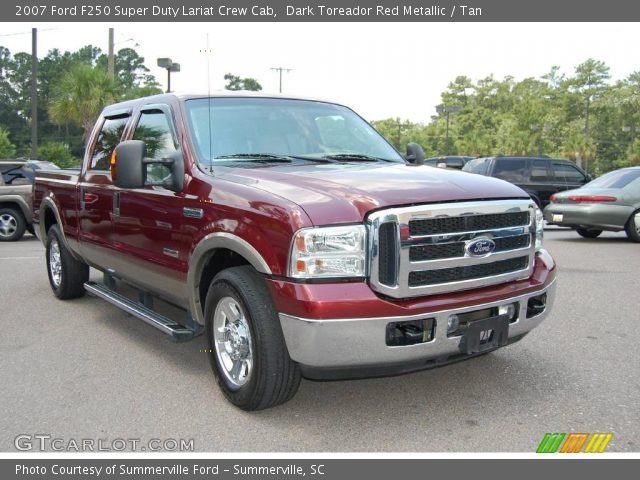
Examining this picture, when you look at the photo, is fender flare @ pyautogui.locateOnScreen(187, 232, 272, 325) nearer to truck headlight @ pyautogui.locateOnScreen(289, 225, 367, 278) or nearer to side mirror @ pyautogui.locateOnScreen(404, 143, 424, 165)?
truck headlight @ pyautogui.locateOnScreen(289, 225, 367, 278)

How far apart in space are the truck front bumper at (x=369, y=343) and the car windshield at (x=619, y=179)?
10.3 meters

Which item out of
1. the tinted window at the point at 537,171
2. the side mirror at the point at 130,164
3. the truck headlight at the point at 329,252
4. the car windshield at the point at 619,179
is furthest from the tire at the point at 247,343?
the tinted window at the point at 537,171

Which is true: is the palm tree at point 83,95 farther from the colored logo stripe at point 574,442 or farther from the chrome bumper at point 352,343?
the colored logo stripe at point 574,442

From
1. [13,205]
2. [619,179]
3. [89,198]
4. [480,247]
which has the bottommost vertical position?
[13,205]

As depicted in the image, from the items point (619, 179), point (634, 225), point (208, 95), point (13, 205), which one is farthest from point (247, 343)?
point (13, 205)

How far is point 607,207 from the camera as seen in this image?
40.9 ft

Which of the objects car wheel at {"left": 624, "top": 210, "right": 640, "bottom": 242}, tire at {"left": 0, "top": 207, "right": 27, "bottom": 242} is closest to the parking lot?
car wheel at {"left": 624, "top": 210, "right": 640, "bottom": 242}

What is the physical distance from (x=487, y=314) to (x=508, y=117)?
91.0 m

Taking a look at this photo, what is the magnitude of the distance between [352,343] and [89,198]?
360 centimetres

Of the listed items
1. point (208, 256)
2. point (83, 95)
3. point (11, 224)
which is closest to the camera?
point (208, 256)

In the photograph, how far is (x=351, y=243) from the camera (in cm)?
344

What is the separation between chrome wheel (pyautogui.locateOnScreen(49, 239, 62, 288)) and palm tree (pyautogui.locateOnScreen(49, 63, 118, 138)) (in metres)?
21.4

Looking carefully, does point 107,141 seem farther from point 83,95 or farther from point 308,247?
point 83,95

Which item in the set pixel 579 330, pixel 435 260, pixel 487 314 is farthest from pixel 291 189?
pixel 579 330
